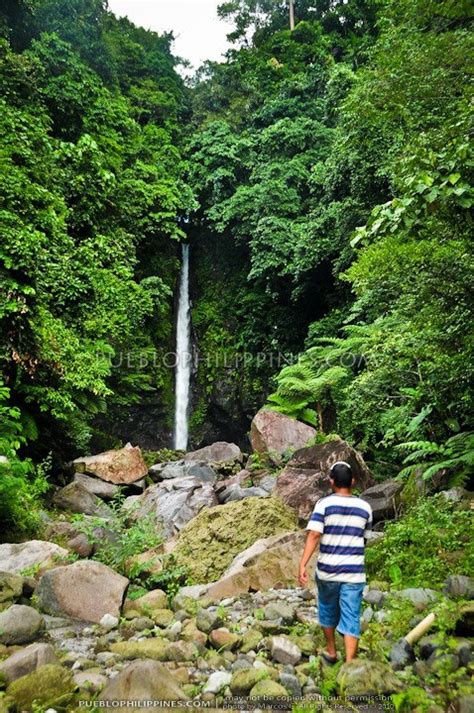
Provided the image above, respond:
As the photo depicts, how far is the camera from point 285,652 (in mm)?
3113

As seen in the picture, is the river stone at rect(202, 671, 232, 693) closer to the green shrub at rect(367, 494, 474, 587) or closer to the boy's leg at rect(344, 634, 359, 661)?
the boy's leg at rect(344, 634, 359, 661)

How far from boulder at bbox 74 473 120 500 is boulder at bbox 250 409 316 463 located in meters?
4.20

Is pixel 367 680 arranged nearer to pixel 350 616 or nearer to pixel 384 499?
pixel 350 616

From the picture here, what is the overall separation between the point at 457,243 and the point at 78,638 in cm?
535

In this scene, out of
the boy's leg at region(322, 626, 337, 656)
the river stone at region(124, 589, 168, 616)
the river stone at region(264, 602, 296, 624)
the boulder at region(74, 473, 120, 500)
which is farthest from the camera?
the boulder at region(74, 473, 120, 500)

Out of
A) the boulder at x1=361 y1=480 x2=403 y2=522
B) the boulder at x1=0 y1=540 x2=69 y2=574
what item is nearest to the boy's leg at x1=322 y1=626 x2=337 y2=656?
the boulder at x1=0 y1=540 x2=69 y2=574

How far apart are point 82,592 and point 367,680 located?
2784mm

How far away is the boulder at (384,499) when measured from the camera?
6.70 metres

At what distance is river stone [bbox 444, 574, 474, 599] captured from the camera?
11.1 feet

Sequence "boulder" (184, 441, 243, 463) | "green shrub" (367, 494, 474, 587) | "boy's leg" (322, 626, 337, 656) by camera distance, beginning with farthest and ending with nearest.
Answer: "boulder" (184, 441, 243, 463) → "green shrub" (367, 494, 474, 587) → "boy's leg" (322, 626, 337, 656)

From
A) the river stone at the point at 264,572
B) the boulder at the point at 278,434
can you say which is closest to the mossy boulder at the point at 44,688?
the river stone at the point at 264,572

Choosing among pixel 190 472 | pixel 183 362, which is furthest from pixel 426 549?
pixel 183 362

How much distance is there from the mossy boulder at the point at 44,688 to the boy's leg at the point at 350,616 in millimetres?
1716

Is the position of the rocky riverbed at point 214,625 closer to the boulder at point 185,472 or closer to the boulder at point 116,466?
the boulder at point 116,466
